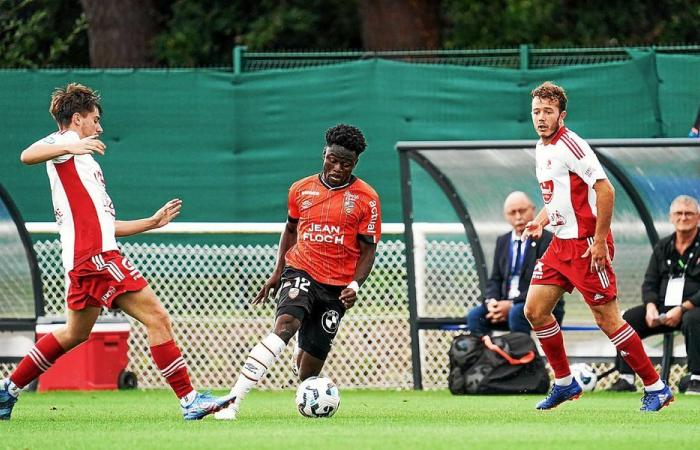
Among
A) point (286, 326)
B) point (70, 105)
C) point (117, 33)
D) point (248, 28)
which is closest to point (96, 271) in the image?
point (70, 105)

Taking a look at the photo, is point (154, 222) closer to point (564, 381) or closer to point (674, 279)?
point (564, 381)

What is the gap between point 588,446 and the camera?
7.72m

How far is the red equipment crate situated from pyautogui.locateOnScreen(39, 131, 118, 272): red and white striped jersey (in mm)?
4499

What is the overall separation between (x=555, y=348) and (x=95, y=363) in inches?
200

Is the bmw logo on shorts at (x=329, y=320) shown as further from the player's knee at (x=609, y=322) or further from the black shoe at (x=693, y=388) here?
the black shoe at (x=693, y=388)

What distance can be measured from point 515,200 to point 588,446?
5.80 meters

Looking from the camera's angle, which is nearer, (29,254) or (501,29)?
(29,254)

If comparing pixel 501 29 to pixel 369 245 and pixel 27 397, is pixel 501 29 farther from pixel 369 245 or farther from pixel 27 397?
pixel 369 245

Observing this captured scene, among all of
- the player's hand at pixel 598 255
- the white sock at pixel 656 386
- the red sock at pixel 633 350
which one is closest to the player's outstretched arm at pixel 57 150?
the player's hand at pixel 598 255

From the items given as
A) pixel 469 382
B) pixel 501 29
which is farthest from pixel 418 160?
pixel 501 29

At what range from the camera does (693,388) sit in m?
12.6

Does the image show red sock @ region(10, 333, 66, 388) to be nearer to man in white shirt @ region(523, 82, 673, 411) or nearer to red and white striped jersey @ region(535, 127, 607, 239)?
man in white shirt @ region(523, 82, 673, 411)

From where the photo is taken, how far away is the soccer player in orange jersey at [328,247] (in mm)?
9844

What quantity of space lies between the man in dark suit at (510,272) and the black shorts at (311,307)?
11.4ft
